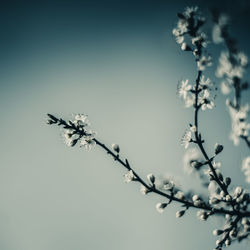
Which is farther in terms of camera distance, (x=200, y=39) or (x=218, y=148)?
(x=218, y=148)

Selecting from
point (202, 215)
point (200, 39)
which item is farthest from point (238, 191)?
point (200, 39)

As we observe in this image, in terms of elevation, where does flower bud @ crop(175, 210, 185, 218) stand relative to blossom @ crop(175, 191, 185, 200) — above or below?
below

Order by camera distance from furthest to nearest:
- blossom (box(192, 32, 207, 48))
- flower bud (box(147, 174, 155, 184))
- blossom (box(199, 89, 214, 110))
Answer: flower bud (box(147, 174, 155, 184)) → blossom (box(199, 89, 214, 110)) → blossom (box(192, 32, 207, 48))

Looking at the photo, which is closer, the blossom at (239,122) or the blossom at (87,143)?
the blossom at (239,122)

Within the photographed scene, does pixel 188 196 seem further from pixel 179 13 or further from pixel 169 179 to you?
pixel 179 13

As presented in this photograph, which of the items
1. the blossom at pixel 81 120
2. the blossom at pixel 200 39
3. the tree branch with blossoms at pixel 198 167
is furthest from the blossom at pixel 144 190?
the blossom at pixel 200 39

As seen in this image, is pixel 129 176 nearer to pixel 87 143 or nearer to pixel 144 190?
pixel 144 190

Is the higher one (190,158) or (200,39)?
(200,39)

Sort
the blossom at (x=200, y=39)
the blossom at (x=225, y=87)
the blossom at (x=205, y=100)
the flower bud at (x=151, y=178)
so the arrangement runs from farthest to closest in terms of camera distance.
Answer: the flower bud at (x=151, y=178)
the blossom at (x=205, y=100)
the blossom at (x=200, y=39)
the blossom at (x=225, y=87)

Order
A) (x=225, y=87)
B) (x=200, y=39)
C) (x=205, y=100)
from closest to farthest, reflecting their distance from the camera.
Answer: (x=225, y=87)
(x=200, y=39)
(x=205, y=100)

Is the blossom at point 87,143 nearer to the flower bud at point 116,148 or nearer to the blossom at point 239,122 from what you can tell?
the flower bud at point 116,148

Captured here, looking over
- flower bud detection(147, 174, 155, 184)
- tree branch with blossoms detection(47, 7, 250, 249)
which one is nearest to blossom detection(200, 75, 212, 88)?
tree branch with blossoms detection(47, 7, 250, 249)

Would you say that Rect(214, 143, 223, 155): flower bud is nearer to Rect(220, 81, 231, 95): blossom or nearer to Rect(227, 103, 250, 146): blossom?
Rect(227, 103, 250, 146): blossom

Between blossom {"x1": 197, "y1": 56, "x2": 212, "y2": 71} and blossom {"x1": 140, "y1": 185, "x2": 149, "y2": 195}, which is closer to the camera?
blossom {"x1": 197, "y1": 56, "x2": 212, "y2": 71}
